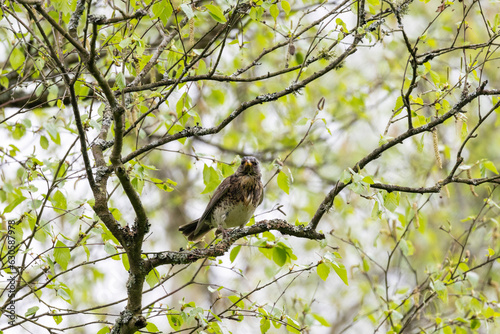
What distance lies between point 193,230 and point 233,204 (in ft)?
1.81

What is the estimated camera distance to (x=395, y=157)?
31.0ft

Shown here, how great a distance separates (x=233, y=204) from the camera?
5.33 meters

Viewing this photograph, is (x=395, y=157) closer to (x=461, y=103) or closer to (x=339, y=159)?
(x=339, y=159)

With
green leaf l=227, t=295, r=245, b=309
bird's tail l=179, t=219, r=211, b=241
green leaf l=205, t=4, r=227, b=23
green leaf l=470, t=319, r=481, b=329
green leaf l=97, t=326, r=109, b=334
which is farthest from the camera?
bird's tail l=179, t=219, r=211, b=241

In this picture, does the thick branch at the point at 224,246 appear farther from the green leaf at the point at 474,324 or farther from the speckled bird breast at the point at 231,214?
the green leaf at the point at 474,324

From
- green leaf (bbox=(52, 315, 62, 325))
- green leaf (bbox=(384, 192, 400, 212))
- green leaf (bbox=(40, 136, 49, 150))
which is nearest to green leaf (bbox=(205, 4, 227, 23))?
green leaf (bbox=(384, 192, 400, 212))

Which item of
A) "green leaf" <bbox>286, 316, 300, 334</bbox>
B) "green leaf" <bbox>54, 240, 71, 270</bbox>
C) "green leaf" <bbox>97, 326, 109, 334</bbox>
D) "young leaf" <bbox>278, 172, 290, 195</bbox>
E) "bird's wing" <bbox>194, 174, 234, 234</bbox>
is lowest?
"green leaf" <bbox>286, 316, 300, 334</bbox>

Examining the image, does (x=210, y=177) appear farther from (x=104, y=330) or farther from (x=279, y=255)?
(x=104, y=330)

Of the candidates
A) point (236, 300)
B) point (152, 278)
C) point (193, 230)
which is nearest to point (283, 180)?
point (236, 300)

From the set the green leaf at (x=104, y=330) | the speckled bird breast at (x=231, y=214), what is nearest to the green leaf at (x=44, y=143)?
the green leaf at (x=104, y=330)

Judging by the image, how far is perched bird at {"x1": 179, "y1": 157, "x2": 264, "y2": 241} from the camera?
5.29 m

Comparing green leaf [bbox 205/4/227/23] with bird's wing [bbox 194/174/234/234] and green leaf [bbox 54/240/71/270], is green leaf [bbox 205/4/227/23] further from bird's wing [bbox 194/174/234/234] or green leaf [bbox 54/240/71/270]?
bird's wing [bbox 194/174/234/234]

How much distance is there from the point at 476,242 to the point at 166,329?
622 cm

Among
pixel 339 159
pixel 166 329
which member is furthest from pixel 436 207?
pixel 166 329
